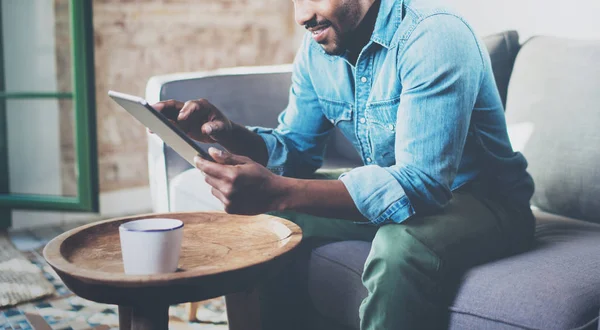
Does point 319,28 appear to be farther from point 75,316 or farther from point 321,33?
point 75,316

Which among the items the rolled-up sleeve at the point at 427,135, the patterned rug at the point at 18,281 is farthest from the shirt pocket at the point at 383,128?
the patterned rug at the point at 18,281

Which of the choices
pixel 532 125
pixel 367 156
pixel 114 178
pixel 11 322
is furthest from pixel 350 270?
pixel 114 178

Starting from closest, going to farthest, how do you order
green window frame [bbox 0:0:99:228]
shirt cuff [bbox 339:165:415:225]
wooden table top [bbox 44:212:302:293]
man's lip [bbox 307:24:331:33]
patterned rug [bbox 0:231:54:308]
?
wooden table top [bbox 44:212:302:293] < shirt cuff [bbox 339:165:415:225] < man's lip [bbox 307:24:331:33] < patterned rug [bbox 0:231:54:308] < green window frame [bbox 0:0:99:228]

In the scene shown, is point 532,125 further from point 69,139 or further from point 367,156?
point 69,139

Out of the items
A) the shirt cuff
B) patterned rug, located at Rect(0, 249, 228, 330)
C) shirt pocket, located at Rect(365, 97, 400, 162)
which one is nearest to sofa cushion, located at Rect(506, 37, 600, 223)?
shirt pocket, located at Rect(365, 97, 400, 162)

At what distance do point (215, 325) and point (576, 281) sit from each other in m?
1.11

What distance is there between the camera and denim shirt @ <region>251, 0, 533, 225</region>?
3.92 ft

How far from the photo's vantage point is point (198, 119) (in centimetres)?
141

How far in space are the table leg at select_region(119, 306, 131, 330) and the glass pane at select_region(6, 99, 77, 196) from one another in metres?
2.29

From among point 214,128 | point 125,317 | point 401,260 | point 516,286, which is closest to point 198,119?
point 214,128

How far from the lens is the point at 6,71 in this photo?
3.15m

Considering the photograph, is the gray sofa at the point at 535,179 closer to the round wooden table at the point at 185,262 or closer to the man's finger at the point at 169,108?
the round wooden table at the point at 185,262

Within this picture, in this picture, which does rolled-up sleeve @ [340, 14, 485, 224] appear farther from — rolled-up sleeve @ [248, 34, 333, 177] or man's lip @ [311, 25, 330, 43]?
rolled-up sleeve @ [248, 34, 333, 177]

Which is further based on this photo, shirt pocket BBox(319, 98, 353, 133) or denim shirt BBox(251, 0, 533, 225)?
shirt pocket BBox(319, 98, 353, 133)
